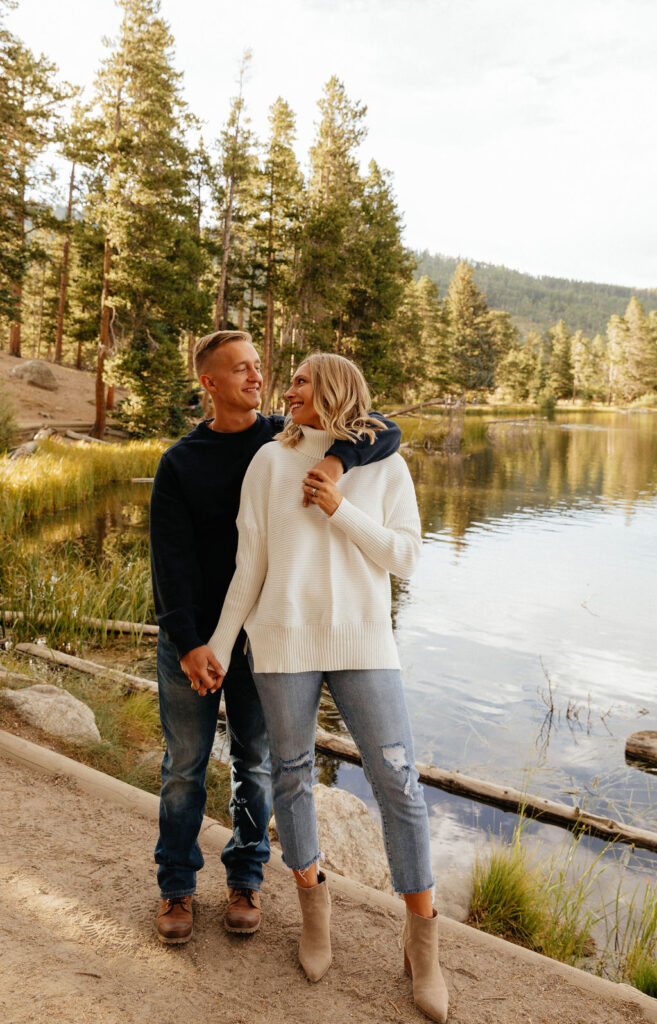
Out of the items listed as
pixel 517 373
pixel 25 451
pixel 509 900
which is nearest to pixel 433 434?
pixel 25 451

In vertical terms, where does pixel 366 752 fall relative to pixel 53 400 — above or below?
below

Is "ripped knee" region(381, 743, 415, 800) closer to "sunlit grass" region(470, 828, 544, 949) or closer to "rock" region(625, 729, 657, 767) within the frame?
"sunlit grass" region(470, 828, 544, 949)

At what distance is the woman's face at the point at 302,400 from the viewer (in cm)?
253

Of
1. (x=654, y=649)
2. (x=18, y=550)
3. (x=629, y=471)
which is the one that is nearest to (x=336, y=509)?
(x=18, y=550)

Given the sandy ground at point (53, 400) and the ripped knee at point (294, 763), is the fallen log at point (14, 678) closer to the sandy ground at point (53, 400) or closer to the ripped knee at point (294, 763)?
the ripped knee at point (294, 763)

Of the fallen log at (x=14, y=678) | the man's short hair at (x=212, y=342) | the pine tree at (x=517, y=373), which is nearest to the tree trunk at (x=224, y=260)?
the fallen log at (x=14, y=678)

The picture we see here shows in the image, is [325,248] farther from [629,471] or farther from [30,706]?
[30,706]

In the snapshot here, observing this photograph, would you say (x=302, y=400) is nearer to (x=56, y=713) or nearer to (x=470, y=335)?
(x=56, y=713)

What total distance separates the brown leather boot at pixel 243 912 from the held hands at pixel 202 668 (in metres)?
0.91

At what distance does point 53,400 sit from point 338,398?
31.8 m

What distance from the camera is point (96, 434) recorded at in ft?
86.4

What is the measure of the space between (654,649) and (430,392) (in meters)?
50.6

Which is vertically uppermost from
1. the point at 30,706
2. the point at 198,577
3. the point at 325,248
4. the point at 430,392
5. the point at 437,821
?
the point at 325,248

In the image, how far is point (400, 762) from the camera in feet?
7.97
